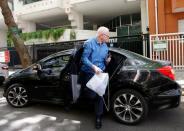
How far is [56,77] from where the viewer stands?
16.9 feet

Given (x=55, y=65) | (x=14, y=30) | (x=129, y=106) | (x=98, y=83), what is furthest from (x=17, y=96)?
(x=14, y=30)

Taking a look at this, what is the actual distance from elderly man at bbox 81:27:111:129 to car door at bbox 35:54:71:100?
96 centimetres

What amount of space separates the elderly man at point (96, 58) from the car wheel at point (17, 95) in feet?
6.68

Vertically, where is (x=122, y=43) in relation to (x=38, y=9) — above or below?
below

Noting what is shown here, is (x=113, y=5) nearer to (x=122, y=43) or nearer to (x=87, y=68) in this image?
(x=122, y=43)

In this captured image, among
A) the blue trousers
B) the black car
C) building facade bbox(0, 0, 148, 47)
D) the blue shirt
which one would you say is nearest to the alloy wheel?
the black car

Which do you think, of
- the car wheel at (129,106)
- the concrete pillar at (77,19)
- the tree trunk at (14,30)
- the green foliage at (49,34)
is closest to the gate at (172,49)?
the tree trunk at (14,30)

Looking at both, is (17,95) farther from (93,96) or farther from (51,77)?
(93,96)

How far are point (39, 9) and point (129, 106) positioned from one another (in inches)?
624

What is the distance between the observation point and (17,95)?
576 cm

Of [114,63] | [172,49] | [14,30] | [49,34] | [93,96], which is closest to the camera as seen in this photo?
[93,96]

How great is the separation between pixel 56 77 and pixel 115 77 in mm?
1373

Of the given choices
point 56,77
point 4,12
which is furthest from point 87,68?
point 4,12

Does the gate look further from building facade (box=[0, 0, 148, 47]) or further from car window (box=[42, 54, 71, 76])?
car window (box=[42, 54, 71, 76])
